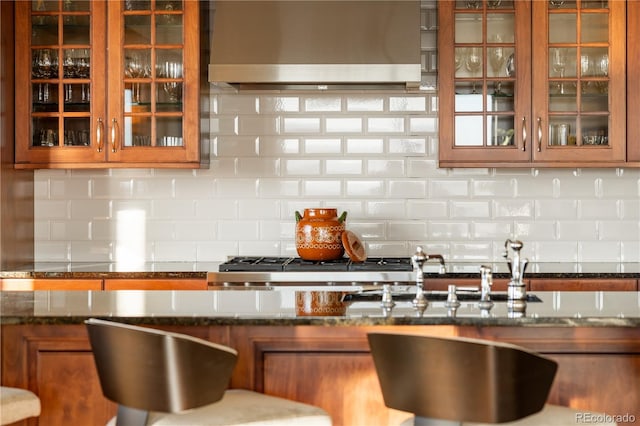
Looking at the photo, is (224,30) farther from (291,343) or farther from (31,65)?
(291,343)

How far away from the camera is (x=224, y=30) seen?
4.04m

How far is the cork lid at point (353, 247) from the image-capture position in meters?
3.97

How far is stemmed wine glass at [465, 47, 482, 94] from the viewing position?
13.5 ft

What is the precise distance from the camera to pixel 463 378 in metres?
1.74

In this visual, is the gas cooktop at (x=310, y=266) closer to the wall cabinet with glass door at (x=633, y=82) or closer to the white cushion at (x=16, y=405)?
the wall cabinet with glass door at (x=633, y=82)

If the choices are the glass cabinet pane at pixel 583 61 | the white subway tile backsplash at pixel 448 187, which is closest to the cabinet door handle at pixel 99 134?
the white subway tile backsplash at pixel 448 187

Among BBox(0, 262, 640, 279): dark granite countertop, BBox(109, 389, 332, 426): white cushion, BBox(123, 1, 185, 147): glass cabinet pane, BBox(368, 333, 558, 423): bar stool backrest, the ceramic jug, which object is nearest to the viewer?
BBox(368, 333, 558, 423): bar stool backrest

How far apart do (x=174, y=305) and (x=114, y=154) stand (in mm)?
1992

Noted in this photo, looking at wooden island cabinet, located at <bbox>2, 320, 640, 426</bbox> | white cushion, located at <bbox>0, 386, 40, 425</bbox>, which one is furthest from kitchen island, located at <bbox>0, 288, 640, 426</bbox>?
white cushion, located at <bbox>0, 386, 40, 425</bbox>

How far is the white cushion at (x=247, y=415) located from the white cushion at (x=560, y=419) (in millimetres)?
240

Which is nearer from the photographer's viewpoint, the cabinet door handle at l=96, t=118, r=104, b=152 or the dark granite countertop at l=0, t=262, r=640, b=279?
the dark granite countertop at l=0, t=262, r=640, b=279

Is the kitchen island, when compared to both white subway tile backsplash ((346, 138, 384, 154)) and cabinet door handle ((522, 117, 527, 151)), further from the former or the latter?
white subway tile backsplash ((346, 138, 384, 154))

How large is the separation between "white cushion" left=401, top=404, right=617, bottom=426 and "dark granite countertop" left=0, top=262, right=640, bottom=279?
181cm

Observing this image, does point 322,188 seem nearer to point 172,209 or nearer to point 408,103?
point 408,103
